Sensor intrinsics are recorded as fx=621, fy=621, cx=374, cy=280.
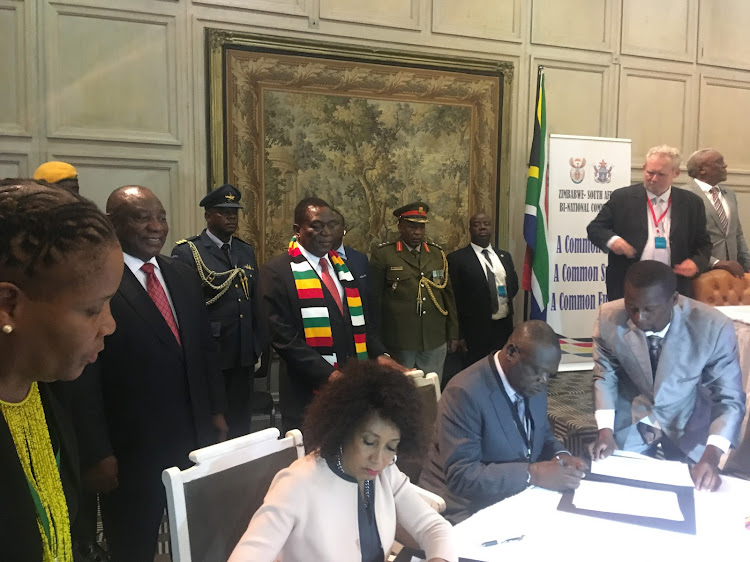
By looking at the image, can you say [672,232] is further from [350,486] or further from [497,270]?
[350,486]

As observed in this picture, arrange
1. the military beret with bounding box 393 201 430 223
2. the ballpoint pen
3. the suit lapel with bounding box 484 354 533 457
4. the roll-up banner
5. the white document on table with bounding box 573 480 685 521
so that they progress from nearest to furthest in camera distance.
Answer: the ballpoint pen < the white document on table with bounding box 573 480 685 521 < the suit lapel with bounding box 484 354 533 457 < the military beret with bounding box 393 201 430 223 < the roll-up banner

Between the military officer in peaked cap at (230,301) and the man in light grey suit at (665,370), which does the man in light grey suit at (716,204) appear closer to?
the man in light grey suit at (665,370)

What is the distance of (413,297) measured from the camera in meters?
4.11

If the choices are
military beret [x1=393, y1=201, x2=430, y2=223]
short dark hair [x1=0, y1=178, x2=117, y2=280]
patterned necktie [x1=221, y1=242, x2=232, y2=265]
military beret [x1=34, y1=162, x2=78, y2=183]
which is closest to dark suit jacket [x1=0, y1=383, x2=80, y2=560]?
short dark hair [x1=0, y1=178, x2=117, y2=280]

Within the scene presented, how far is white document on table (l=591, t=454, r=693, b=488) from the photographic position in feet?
5.75

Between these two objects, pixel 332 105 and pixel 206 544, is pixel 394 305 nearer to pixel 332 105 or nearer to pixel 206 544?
pixel 332 105

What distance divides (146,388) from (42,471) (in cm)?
101

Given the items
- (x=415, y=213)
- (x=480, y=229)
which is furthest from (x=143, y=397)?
(x=480, y=229)

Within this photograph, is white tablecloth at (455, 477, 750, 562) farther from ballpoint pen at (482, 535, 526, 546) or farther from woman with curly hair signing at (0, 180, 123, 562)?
woman with curly hair signing at (0, 180, 123, 562)

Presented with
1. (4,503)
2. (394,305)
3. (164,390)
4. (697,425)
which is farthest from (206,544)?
(394,305)

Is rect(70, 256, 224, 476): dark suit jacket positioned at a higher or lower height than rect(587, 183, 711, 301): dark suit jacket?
lower

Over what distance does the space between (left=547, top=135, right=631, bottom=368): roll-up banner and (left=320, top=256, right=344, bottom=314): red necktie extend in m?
2.60

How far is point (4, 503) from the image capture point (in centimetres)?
77

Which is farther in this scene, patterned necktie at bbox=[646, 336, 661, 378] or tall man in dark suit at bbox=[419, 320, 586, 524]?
patterned necktie at bbox=[646, 336, 661, 378]
